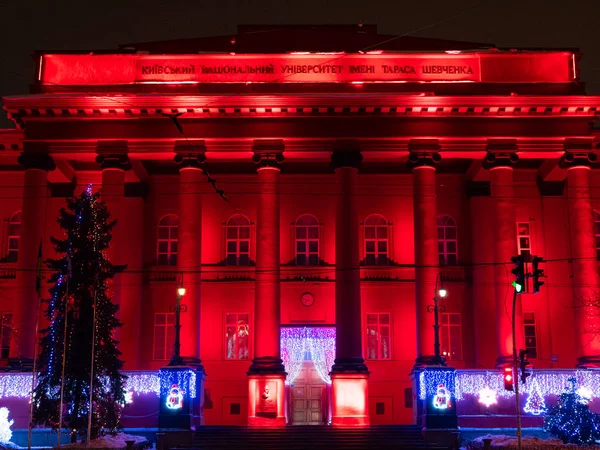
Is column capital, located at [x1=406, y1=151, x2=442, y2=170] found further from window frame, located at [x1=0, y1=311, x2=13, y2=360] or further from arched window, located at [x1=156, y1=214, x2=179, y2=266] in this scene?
window frame, located at [x1=0, y1=311, x2=13, y2=360]

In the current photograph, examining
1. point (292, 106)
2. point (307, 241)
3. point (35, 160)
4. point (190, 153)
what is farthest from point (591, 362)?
point (35, 160)

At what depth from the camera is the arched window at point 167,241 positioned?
4372cm

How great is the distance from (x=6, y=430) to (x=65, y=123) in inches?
549

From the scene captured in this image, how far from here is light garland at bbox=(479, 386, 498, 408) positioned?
35.8 m

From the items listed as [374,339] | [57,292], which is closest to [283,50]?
[374,339]

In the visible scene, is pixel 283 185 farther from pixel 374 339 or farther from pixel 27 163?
pixel 27 163

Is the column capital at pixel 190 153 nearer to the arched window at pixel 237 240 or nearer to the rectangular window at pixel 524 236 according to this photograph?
the arched window at pixel 237 240

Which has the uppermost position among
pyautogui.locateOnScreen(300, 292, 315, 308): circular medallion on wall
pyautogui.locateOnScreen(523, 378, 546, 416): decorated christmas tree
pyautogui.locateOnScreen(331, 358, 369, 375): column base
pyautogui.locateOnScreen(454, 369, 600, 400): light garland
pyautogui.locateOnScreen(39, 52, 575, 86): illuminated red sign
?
pyautogui.locateOnScreen(39, 52, 575, 86): illuminated red sign

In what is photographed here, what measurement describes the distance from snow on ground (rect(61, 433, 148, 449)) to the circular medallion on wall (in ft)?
41.2

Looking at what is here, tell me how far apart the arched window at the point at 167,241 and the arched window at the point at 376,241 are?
9615mm

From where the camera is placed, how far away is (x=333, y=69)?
40.0 meters

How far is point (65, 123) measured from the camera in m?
38.9

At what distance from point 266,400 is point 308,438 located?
3273 mm

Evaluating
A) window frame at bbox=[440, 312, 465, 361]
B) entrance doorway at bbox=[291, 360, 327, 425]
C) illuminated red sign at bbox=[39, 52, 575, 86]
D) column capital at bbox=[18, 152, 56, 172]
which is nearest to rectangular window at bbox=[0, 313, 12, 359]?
column capital at bbox=[18, 152, 56, 172]
